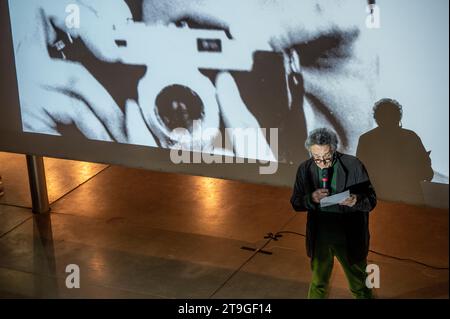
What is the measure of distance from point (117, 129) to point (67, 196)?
2211 millimetres

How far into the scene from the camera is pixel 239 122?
23.9 ft

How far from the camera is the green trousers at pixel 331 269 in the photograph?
20.8 feet

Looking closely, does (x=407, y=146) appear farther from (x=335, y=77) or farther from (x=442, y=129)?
(x=335, y=77)

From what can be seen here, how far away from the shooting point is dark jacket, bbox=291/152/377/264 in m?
6.23

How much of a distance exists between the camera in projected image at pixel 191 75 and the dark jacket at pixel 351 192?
A: 3.16 ft

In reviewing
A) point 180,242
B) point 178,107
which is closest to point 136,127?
point 178,107

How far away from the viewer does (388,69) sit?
21.3 ft

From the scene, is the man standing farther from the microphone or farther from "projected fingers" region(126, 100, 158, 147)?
"projected fingers" region(126, 100, 158, 147)

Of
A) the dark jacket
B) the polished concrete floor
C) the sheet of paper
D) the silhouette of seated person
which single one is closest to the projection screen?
the silhouette of seated person

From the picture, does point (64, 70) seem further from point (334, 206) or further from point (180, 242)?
point (334, 206)

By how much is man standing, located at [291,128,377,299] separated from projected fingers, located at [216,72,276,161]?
0.96m

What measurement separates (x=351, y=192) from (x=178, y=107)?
1.97 meters

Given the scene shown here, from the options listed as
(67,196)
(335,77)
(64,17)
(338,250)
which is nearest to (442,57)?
(335,77)

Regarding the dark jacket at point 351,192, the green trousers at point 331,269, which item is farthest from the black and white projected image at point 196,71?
the green trousers at point 331,269
